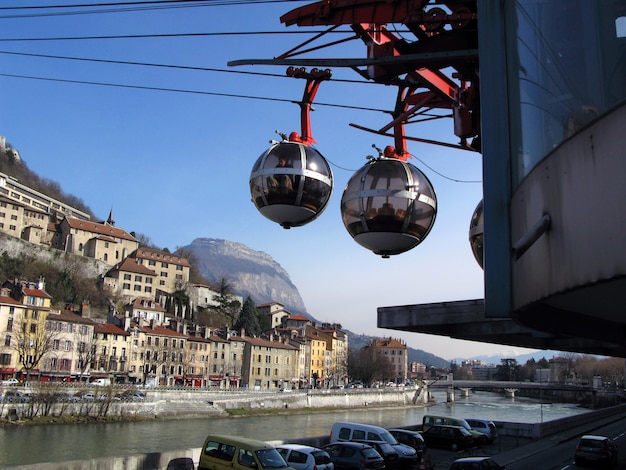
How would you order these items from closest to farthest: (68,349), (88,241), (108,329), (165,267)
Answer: (68,349) → (108,329) → (88,241) → (165,267)

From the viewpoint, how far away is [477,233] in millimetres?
5590

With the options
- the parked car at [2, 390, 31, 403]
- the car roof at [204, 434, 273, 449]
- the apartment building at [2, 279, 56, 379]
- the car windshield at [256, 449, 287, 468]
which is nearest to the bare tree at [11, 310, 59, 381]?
the apartment building at [2, 279, 56, 379]

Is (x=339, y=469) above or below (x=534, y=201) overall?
below

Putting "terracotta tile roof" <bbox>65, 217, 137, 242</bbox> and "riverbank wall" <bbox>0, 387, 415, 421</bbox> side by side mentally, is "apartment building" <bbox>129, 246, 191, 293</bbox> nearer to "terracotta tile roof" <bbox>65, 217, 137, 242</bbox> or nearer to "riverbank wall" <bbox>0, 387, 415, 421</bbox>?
"terracotta tile roof" <bbox>65, 217, 137, 242</bbox>

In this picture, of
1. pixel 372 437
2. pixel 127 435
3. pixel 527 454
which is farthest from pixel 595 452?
pixel 127 435

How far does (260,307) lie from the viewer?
11488cm

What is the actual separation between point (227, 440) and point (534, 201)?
14115 mm

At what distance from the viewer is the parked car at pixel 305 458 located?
15578 millimetres

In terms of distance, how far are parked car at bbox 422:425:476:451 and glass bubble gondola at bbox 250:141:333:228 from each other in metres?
21.0

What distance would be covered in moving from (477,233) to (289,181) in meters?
1.99

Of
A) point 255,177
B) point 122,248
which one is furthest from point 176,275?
point 255,177

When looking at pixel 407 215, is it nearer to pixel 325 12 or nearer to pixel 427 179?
pixel 427 179

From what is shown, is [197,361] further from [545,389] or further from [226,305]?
[545,389]

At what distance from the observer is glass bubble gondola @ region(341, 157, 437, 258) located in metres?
4.70
